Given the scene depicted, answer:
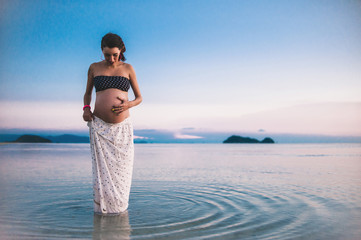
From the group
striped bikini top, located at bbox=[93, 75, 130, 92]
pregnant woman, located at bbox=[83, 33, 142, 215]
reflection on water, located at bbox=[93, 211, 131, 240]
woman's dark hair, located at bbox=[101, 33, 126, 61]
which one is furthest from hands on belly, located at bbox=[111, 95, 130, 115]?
reflection on water, located at bbox=[93, 211, 131, 240]

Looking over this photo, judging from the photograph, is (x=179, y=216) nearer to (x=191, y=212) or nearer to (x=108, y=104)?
(x=191, y=212)

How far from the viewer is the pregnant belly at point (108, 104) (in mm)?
4442

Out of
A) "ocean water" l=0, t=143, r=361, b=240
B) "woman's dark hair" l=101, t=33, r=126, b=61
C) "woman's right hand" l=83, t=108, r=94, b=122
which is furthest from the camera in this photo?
"woman's right hand" l=83, t=108, r=94, b=122

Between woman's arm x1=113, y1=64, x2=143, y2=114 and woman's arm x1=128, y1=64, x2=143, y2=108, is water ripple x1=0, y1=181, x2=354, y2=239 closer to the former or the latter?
woman's arm x1=113, y1=64, x2=143, y2=114

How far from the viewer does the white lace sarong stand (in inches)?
179

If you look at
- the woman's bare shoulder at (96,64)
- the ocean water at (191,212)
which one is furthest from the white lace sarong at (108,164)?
the woman's bare shoulder at (96,64)

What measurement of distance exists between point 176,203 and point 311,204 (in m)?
2.40

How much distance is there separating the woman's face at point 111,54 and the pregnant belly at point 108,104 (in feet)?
1.40

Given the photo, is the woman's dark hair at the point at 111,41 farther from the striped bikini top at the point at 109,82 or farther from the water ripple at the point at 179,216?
the water ripple at the point at 179,216

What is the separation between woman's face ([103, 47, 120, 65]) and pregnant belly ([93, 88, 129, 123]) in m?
0.43

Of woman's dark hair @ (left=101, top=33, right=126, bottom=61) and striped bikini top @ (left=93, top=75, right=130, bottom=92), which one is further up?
woman's dark hair @ (left=101, top=33, right=126, bottom=61)

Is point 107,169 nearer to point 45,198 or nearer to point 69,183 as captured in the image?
point 45,198

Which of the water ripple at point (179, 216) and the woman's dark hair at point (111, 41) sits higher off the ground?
the woman's dark hair at point (111, 41)

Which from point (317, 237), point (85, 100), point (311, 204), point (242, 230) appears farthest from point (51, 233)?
point (311, 204)
